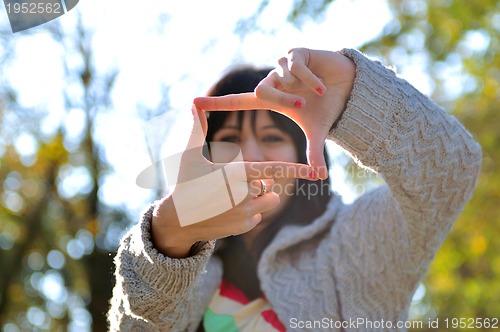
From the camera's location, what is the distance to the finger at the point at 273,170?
1083 mm

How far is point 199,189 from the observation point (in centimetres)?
114

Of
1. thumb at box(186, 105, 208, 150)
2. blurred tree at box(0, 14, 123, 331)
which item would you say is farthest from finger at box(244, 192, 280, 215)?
blurred tree at box(0, 14, 123, 331)

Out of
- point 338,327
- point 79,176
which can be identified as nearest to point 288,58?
point 338,327

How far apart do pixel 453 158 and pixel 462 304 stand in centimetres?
513

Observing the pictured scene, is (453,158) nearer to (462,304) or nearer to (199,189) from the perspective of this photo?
(199,189)

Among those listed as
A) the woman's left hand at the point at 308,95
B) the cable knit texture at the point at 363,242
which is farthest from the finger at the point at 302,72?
the cable knit texture at the point at 363,242

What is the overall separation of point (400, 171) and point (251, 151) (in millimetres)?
454

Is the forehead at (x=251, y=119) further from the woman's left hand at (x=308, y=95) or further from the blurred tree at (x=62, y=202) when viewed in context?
the blurred tree at (x=62, y=202)

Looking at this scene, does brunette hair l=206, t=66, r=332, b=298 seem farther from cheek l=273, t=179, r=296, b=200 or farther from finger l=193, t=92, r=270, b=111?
finger l=193, t=92, r=270, b=111

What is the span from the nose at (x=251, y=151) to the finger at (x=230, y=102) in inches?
17.6

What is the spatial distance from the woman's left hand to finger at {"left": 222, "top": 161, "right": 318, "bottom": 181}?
0.09 ft

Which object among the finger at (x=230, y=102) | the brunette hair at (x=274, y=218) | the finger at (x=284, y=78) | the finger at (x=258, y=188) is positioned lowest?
the brunette hair at (x=274, y=218)

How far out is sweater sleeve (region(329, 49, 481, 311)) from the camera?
4.29 feet

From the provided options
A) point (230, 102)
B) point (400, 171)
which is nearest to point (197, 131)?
point (230, 102)
